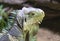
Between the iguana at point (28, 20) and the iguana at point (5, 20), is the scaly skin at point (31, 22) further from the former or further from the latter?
the iguana at point (5, 20)

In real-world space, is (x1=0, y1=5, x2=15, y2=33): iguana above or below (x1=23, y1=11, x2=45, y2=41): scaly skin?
below

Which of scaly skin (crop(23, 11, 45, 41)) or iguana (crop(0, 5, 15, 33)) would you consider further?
iguana (crop(0, 5, 15, 33))

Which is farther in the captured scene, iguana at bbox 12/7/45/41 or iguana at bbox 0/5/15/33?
iguana at bbox 0/5/15/33

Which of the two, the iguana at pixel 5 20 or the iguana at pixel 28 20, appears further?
the iguana at pixel 5 20

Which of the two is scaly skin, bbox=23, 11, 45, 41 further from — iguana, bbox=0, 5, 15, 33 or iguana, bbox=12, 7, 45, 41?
iguana, bbox=0, 5, 15, 33

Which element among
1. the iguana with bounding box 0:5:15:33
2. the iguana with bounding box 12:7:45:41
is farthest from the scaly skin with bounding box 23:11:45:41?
the iguana with bounding box 0:5:15:33

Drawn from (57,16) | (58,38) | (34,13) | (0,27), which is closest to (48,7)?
(57,16)

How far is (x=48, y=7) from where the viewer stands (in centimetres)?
429

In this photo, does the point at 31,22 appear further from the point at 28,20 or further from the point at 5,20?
the point at 5,20

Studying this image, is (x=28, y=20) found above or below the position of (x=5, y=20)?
above

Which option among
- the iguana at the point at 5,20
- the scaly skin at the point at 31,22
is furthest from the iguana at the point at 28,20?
the iguana at the point at 5,20

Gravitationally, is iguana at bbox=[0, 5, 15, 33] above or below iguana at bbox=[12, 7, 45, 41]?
below

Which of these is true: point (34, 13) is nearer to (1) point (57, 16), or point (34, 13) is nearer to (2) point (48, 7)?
(2) point (48, 7)

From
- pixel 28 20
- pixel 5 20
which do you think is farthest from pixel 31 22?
pixel 5 20
